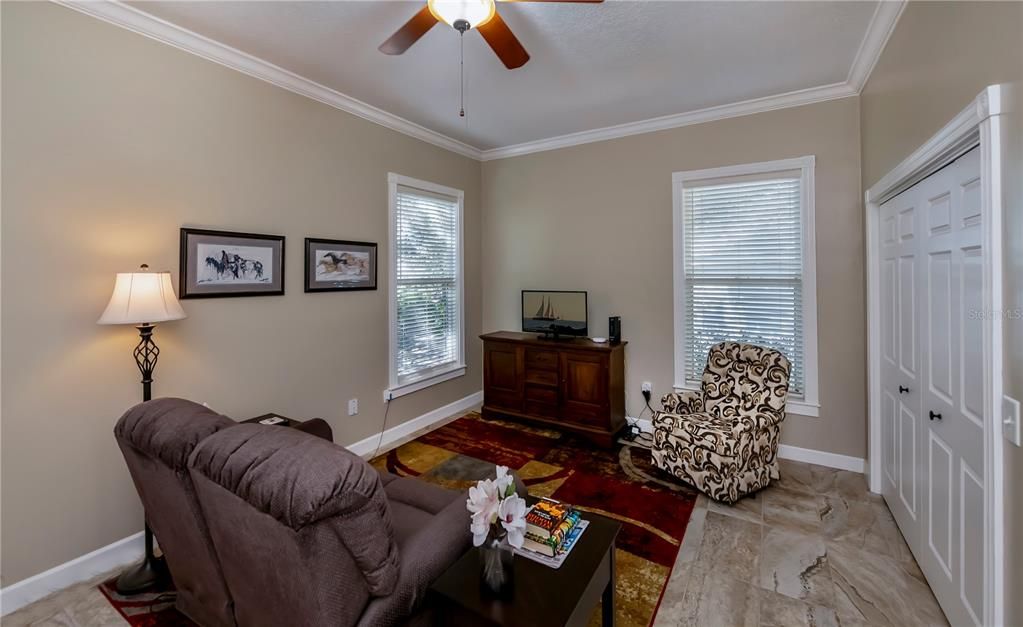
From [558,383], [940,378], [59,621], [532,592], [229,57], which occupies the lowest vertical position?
[59,621]

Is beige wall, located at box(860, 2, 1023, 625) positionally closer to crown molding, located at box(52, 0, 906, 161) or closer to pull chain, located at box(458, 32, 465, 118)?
crown molding, located at box(52, 0, 906, 161)

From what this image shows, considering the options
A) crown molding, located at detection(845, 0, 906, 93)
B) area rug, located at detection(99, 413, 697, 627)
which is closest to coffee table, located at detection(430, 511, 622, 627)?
area rug, located at detection(99, 413, 697, 627)

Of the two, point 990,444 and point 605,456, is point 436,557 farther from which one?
point 605,456

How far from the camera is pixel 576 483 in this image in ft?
10.2

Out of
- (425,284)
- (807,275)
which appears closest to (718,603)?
(807,275)

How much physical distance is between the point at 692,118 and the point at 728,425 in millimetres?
2581

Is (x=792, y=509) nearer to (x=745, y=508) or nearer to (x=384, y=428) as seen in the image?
(x=745, y=508)

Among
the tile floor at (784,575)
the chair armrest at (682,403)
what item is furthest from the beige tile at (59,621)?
the chair armrest at (682,403)

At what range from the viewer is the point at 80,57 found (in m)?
2.11

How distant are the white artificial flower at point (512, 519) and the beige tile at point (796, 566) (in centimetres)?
157

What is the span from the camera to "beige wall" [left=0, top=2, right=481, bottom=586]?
77.7 inches

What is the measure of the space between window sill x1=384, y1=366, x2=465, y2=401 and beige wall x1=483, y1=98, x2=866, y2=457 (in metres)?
0.70

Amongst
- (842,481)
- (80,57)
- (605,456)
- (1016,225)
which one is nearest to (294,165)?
(80,57)

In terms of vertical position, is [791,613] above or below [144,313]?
below
